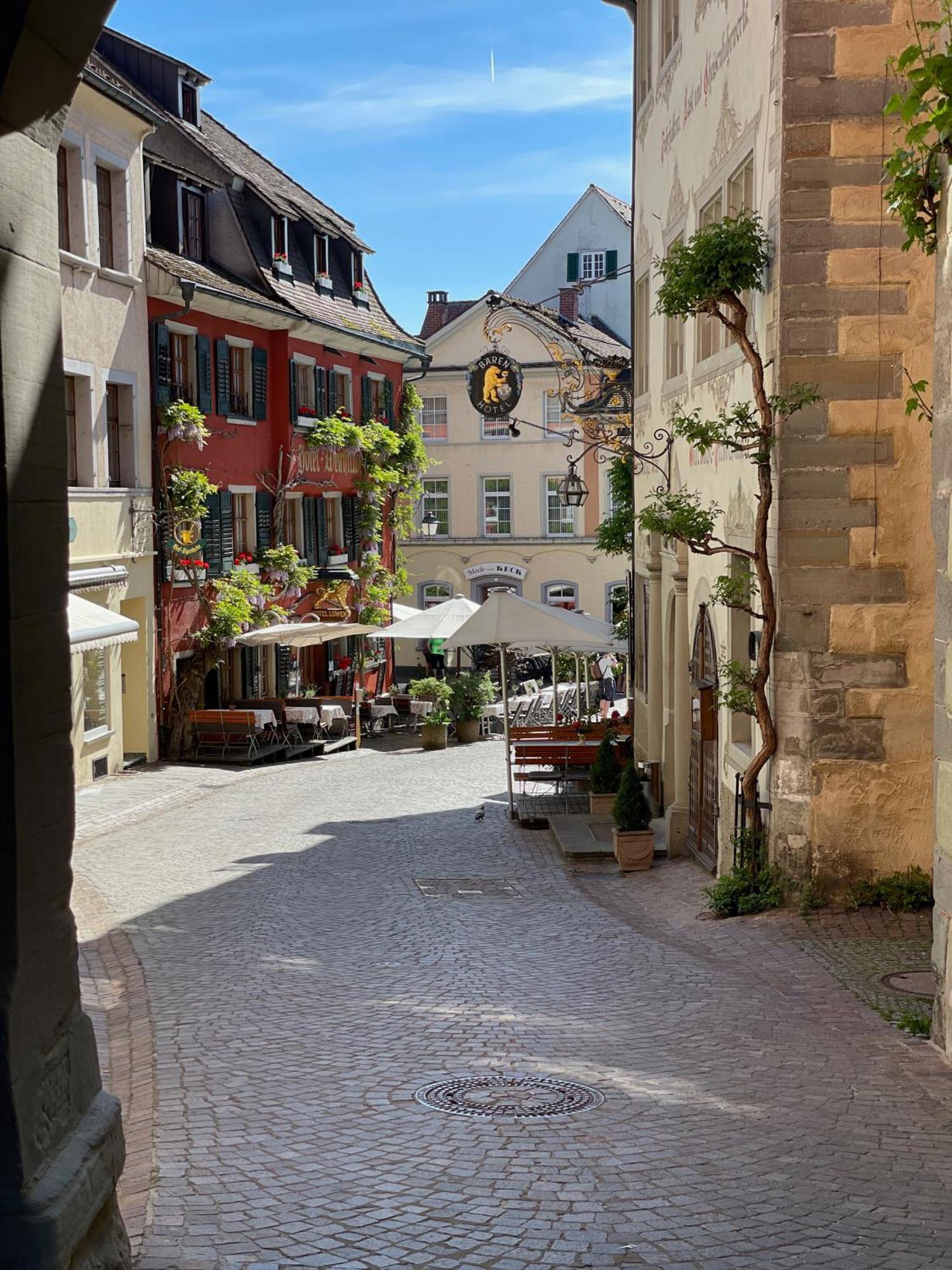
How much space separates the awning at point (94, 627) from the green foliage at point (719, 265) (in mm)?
8304

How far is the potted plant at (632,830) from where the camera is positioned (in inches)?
599

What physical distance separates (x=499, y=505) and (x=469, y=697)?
18843 millimetres

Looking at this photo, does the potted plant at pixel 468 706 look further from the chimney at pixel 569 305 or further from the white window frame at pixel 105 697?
the chimney at pixel 569 305

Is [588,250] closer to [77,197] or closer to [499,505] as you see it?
[499,505]

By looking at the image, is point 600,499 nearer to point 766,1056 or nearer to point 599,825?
point 599,825

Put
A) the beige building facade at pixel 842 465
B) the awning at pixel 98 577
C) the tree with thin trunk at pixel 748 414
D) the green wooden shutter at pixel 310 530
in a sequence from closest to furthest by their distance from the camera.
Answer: the beige building facade at pixel 842 465 < the tree with thin trunk at pixel 748 414 < the awning at pixel 98 577 < the green wooden shutter at pixel 310 530

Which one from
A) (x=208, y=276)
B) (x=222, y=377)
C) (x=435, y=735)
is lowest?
(x=435, y=735)

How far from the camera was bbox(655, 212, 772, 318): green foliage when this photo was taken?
11.4m

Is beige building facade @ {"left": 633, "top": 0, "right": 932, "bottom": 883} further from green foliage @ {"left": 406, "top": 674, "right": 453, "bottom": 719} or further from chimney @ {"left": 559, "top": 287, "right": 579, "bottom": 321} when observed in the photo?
chimney @ {"left": 559, "top": 287, "right": 579, "bottom": 321}

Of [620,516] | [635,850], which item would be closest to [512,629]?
[620,516]

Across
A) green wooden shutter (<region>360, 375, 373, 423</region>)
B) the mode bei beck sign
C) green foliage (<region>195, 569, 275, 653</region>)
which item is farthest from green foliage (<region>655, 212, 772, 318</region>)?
green wooden shutter (<region>360, 375, 373, 423</region>)

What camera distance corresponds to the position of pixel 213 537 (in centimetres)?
2691

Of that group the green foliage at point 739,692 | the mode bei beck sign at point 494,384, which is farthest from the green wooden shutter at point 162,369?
the green foliage at point 739,692

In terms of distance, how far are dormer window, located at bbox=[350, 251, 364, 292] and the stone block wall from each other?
83.9ft
